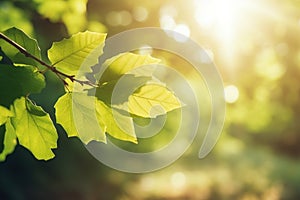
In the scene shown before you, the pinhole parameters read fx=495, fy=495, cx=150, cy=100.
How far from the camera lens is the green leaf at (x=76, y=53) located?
75cm

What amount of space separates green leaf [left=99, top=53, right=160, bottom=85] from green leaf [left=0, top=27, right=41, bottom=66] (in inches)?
4.4

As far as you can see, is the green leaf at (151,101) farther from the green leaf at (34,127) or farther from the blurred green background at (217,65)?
the blurred green background at (217,65)

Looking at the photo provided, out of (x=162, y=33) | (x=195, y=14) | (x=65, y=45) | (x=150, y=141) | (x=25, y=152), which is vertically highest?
(x=150, y=141)

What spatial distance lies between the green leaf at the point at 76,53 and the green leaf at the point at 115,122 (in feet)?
0.25

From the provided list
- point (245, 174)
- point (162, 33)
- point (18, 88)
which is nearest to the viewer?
point (18, 88)

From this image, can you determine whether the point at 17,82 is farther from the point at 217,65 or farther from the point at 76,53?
the point at 217,65

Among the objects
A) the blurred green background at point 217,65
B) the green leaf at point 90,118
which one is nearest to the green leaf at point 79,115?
the green leaf at point 90,118

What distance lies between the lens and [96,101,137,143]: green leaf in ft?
2.32

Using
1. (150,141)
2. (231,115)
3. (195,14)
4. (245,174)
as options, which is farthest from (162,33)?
(245,174)

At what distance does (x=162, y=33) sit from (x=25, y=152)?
3.42m

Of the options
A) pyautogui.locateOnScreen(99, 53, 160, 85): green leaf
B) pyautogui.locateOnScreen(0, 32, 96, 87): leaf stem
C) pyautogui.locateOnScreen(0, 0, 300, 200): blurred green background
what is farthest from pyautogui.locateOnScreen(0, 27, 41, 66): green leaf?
pyautogui.locateOnScreen(0, 0, 300, 200): blurred green background

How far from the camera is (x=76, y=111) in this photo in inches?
28.5

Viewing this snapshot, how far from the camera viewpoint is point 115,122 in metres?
0.72

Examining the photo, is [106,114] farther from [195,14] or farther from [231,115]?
[231,115]
